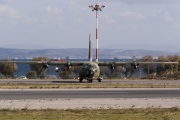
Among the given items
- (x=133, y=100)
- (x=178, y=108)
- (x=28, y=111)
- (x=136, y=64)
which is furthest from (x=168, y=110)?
(x=136, y=64)

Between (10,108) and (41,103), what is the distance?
2775 millimetres

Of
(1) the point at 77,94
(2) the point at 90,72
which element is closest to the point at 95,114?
(1) the point at 77,94

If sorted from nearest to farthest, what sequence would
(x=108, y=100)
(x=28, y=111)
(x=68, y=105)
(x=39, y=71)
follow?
(x=28, y=111)
(x=68, y=105)
(x=108, y=100)
(x=39, y=71)

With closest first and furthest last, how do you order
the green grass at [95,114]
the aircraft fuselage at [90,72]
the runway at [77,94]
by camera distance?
the green grass at [95,114] → the runway at [77,94] → the aircraft fuselage at [90,72]

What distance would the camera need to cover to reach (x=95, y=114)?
19547 mm

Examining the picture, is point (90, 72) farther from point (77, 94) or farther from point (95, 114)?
point (95, 114)

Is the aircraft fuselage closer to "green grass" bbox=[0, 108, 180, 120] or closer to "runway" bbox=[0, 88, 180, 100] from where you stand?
"runway" bbox=[0, 88, 180, 100]

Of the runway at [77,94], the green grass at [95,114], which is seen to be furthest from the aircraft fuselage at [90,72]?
the green grass at [95,114]

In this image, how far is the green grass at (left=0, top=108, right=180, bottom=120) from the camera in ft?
59.5

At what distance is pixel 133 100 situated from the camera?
1037 inches

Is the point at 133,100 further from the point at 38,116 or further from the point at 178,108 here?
the point at 38,116

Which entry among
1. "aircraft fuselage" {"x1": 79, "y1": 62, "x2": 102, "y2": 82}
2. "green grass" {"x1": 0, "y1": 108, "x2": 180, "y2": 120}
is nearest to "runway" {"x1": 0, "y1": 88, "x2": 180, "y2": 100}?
"green grass" {"x1": 0, "y1": 108, "x2": 180, "y2": 120}

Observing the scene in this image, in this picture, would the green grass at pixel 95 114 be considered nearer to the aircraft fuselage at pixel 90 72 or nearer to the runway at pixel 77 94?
the runway at pixel 77 94

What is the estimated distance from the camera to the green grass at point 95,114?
18125mm
